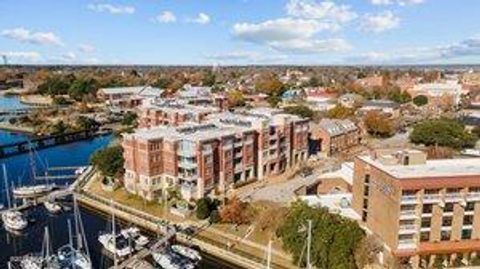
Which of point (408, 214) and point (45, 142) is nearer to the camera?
point (408, 214)

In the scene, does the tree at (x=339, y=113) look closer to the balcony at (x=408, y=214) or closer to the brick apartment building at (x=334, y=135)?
the brick apartment building at (x=334, y=135)

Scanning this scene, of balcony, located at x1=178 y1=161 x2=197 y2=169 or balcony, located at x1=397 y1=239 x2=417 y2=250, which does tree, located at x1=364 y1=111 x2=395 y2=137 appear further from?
balcony, located at x1=397 y1=239 x2=417 y2=250

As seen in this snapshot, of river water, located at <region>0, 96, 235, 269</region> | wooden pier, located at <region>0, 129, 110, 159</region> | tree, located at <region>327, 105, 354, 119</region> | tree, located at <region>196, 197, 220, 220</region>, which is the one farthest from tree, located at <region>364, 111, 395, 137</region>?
wooden pier, located at <region>0, 129, 110, 159</region>

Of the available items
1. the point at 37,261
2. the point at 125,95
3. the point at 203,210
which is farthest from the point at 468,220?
the point at 125,95

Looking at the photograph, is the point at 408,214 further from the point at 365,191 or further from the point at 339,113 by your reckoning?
the point at 339,113

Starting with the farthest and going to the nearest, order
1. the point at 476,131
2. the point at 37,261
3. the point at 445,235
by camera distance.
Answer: the point at 476,131
the point at 37,261
the point at 445,235

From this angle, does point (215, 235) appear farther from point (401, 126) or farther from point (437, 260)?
point (401, 126)

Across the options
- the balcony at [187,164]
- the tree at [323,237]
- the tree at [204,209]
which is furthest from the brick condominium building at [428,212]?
the balcony at [187,164]
